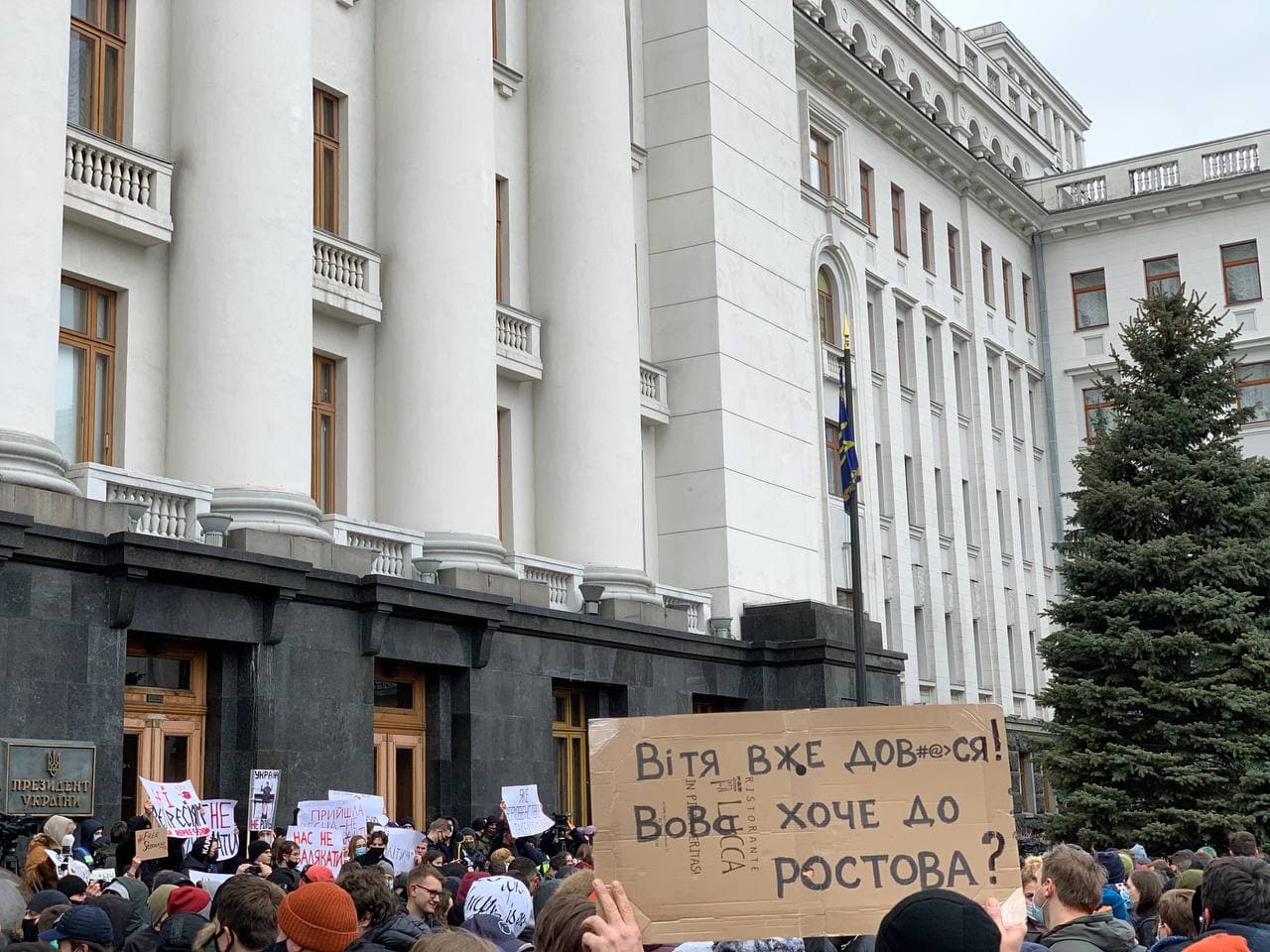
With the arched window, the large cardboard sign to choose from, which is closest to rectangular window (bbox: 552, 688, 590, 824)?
the arched window

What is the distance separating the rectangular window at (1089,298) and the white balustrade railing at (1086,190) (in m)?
2.31

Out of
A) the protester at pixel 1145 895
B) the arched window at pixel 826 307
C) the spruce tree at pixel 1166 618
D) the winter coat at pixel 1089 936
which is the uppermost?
the arched window at pixel 826 307

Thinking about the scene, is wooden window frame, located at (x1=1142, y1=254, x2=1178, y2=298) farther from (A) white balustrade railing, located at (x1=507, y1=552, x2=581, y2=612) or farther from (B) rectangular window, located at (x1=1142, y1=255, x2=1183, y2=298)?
(A) white balustrade railing, located at (x1=507, y1=552, x2=581, y2=612)

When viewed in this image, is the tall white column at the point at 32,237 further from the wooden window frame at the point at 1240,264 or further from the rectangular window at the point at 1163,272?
the wooden window frame at the point at 1240,264

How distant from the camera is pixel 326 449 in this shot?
23000 millimetres

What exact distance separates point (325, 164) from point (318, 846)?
10.9 meters

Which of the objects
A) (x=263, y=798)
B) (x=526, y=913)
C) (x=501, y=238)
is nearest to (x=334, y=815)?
(x=263, y=798)

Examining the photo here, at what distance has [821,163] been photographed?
3853 cm

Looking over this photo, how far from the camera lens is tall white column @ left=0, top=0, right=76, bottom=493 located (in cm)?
1689

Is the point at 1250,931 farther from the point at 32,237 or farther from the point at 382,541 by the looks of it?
the point at 382,541

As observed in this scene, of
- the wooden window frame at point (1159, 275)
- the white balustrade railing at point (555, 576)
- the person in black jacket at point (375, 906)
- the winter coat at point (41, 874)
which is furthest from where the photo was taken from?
the wooden window frame at point (1159, 275)

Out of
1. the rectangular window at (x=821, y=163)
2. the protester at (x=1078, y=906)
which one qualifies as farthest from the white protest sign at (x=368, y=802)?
the rectangular window at (x=821, y=163)

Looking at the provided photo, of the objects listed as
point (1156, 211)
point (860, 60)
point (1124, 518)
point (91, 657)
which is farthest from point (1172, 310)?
point (1156, 211)

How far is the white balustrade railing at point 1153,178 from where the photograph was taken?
50.4 metres
